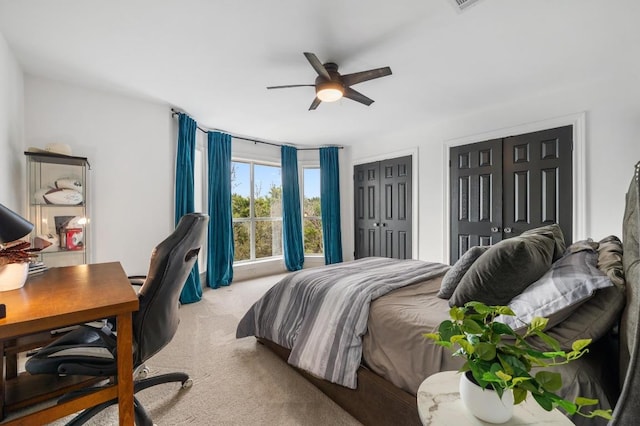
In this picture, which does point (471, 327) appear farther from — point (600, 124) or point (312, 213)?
point (312, 213)

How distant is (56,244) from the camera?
2404 mm

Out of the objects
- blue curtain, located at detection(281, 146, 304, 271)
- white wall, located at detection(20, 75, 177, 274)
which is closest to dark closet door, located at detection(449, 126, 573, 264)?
blue curtain, located at detection(281, 146, 304, 271)

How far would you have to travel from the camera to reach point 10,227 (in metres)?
1.12

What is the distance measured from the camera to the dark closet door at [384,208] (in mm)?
4367

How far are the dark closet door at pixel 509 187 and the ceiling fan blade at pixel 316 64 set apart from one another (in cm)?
239

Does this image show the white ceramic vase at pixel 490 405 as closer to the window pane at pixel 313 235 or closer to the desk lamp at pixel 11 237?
the desk lamp at pixel 11 237

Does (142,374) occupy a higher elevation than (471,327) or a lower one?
lower

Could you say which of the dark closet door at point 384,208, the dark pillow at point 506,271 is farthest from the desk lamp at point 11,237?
the dark closet door at point 384,208

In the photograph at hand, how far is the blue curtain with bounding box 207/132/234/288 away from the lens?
4.11 m

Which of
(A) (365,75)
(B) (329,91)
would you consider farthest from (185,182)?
(A) (365,75)

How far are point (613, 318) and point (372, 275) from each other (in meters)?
1.28

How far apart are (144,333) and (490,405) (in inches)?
57.9

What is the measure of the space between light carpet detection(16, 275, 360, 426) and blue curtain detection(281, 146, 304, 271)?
2.46 m

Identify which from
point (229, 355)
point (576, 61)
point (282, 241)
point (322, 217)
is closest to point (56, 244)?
point (229, 355)
